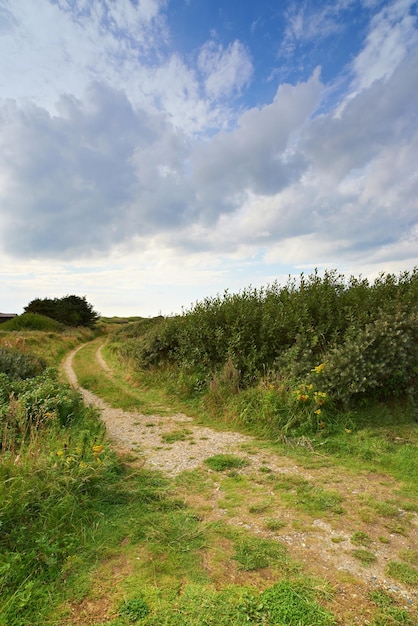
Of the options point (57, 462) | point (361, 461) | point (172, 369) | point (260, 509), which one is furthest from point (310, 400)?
point (172, 369)

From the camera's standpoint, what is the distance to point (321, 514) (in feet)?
13.6

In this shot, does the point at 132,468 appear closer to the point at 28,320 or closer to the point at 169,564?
the point at 169,564

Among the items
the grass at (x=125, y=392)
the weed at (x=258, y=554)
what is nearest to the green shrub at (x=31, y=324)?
the grass at (x=125, y=392)

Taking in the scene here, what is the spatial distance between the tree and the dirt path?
127 feet

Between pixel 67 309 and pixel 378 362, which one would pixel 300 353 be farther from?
pixel 67 309

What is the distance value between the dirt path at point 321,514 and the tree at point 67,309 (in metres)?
38.7

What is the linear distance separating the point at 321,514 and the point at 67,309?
144 feet

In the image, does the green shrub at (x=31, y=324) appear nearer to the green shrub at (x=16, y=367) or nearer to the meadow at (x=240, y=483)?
the green shrub at (x=16, y=367)

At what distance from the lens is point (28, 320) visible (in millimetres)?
35344

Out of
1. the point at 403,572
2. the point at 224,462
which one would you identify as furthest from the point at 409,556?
the point at 224,462

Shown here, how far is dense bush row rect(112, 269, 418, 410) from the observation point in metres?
7.35

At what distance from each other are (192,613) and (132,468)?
3.09m

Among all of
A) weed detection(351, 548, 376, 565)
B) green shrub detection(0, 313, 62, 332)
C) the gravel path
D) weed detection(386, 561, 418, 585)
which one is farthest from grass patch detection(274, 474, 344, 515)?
green shrub detection(0, 313, 62, 332)

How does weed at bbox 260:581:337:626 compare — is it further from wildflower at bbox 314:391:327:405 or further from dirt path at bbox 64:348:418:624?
wildflower at bbox 314:391:327:405
